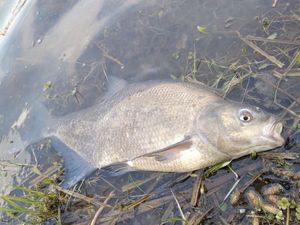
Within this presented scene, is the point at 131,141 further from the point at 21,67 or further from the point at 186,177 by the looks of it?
the point at 21,67

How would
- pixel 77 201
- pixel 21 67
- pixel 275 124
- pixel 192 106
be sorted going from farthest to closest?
pixel 21 67
pixel 77 201
pixel 192 106
pixel 275 124

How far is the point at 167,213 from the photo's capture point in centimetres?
344

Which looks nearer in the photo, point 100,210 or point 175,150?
point 175,150

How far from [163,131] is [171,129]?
74 millimetres

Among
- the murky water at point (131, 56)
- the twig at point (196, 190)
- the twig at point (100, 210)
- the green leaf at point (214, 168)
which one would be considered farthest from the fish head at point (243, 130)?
the twig at point (100, 210)

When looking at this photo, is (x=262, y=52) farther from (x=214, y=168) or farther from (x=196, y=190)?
(x=196, y=190)

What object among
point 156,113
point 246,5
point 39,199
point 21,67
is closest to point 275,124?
point 156,113

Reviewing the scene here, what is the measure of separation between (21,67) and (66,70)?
0.72 meters

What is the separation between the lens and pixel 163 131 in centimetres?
343

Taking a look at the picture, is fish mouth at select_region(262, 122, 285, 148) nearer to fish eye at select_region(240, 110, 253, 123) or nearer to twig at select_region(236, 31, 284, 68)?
fish eye at select_region(240, 110, 253, 123)

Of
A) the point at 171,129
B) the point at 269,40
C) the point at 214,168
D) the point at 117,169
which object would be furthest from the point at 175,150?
the point at 269,40

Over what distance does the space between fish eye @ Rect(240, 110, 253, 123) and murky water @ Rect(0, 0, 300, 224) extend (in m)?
0.41

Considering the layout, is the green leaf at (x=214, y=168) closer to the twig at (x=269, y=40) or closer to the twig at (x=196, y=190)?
the twig at (x=196, y=190)

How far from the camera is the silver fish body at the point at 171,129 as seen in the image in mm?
3109
